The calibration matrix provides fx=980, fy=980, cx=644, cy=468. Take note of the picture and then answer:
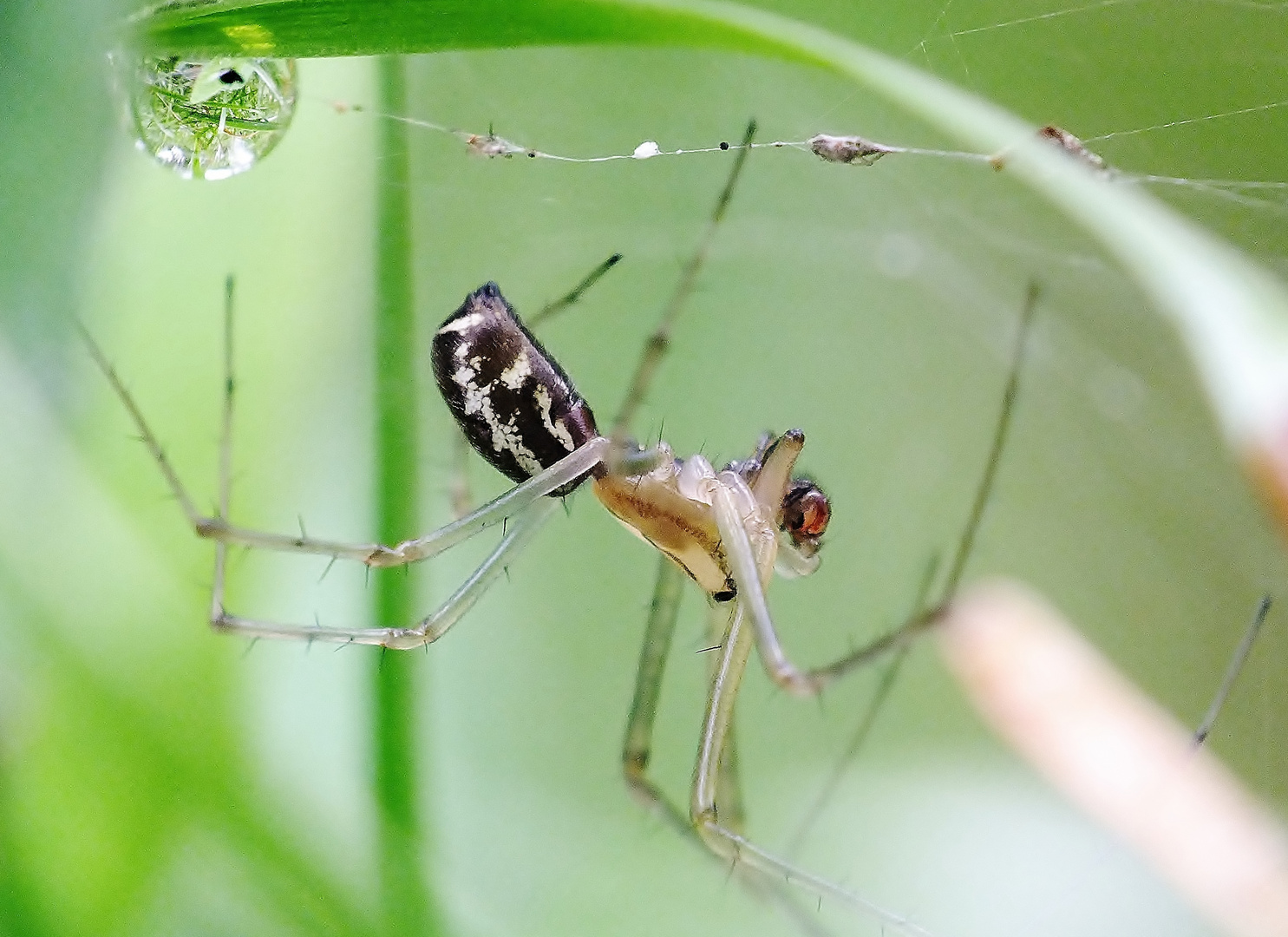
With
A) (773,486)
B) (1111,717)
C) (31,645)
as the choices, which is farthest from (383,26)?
(1111,717)

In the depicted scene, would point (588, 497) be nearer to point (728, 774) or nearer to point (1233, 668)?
point (728, 774)

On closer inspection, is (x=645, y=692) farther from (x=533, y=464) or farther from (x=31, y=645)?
(x=31, y=645)

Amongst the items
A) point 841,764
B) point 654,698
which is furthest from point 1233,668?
point 654,698

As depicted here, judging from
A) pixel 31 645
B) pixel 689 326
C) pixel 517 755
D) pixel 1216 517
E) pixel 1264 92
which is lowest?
pixel 517 755

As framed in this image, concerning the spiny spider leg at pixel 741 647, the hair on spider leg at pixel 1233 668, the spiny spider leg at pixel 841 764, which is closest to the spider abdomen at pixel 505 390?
the spiny spider leg at pixel 741 647

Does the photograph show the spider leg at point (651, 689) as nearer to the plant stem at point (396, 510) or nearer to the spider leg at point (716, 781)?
the spider leg at point (716, 781)
